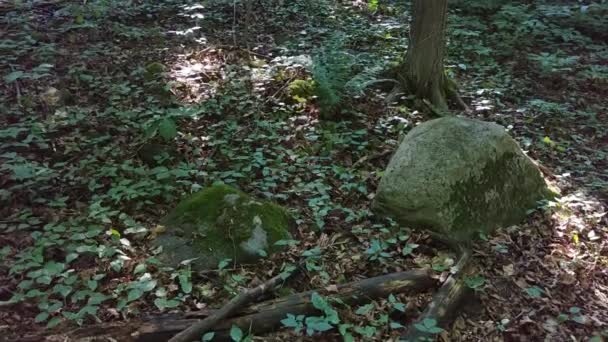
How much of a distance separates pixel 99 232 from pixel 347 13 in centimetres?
786

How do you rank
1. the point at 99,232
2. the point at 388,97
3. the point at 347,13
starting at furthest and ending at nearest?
the point at 347,13, the point at 388,97, the point at 99,232

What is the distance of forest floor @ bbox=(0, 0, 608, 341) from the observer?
147 inches

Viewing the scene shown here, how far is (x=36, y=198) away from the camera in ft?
14.7

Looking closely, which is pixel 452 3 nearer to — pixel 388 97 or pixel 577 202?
pixel 388 97

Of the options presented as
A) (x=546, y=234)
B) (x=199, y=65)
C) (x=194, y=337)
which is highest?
(x=199, y=65)

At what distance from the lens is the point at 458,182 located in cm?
465

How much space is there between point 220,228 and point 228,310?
99 cm

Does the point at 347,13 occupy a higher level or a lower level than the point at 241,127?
higher

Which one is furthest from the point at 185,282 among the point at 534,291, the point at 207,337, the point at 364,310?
the point at 534,291

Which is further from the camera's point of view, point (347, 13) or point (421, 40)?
point (347, 13)

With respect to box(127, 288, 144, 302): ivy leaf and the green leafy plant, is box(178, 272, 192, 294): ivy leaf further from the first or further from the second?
the green leafy plant

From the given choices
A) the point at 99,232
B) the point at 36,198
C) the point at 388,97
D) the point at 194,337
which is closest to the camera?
the point at 194,337

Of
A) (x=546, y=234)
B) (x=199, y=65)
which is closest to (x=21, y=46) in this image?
(x=199, y=65)

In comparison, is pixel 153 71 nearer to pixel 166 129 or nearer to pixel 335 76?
pixel 166 129
